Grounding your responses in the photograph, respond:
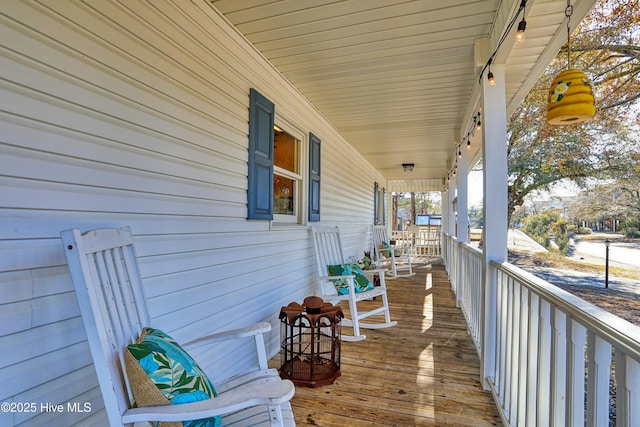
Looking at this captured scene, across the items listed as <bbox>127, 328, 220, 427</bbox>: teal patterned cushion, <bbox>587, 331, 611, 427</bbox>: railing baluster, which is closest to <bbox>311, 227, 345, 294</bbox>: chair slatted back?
<bbox>127, 328, 220, 427</bbox>: teal patterned cushion

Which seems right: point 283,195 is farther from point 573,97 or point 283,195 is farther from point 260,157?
point 573,97

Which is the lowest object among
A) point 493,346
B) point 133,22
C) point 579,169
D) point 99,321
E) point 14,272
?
point 493,346

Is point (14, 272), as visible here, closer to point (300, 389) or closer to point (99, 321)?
point (99, 321)

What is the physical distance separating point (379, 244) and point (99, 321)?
6231 millimetres

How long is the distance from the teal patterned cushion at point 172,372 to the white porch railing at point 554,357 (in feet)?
3.97

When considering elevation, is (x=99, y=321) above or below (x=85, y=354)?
above

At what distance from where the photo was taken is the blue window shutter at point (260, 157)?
8.23ft

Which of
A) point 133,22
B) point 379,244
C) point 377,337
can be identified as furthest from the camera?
point 379,244

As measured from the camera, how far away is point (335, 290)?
3.49 meters

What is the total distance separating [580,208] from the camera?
103 inches

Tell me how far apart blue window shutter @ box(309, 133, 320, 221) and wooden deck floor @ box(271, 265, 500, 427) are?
1418mm

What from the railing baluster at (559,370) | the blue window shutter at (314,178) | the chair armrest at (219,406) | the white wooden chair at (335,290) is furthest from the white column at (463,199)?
the chair armrest at (219,406)

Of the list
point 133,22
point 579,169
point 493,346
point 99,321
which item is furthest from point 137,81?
point 579,169

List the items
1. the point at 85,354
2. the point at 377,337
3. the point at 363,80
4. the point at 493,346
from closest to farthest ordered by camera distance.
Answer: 1. the point at 85,354
2. the point at 493,346
3. the point at 363,80
4. the point at 377,337
